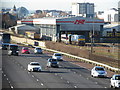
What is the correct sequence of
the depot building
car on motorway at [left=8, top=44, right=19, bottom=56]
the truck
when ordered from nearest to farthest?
1. car on motorway at [left=8, top=44, right=19, bottom=56]
2. the truck
3. the depot building

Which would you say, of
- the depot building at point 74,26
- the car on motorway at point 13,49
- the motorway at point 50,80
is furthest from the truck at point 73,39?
the motorway at point 50,80

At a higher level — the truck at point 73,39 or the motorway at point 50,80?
the motorway at point 50,80

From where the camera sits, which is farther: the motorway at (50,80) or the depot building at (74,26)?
the depot building at (74,26)

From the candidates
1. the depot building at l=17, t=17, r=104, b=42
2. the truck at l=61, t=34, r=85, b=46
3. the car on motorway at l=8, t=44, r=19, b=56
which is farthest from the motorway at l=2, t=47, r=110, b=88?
the depot building at l=17, t=17, r=104, b=42

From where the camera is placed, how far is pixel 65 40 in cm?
11344

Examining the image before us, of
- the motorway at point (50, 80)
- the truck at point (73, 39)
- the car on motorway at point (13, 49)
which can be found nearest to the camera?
the motorway at point (50, 80)

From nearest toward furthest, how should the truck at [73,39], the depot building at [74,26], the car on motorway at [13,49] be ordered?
the car on motorway at [13,49] < the truck at [73,39] < the depot building at [74,26]

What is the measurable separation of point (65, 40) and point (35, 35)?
543 inches

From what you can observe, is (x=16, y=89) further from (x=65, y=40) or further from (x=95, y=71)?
(x=65, y=40)

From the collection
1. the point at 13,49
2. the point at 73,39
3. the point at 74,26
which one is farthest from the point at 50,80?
the point at 74,26

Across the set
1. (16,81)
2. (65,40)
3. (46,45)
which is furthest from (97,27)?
(16,81)

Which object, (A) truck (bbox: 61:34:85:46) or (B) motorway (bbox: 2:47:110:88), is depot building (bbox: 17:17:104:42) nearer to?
(A) truck (bbox: 61:34:85:46)

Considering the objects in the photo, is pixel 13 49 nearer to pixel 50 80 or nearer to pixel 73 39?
pixel 50 80

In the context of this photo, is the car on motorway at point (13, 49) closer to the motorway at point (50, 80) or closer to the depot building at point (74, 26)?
the motorway at point (50, 80)
